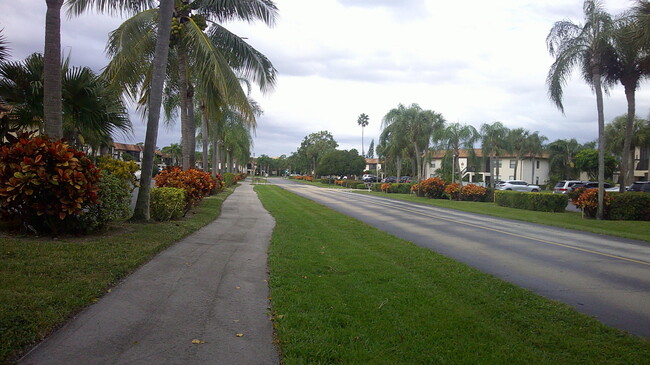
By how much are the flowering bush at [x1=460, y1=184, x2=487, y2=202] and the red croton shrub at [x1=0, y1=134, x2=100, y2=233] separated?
101 feet

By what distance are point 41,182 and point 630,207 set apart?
22.5 meters

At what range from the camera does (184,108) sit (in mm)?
16094

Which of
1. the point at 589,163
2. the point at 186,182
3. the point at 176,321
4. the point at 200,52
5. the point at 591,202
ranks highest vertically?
the point at 200,52

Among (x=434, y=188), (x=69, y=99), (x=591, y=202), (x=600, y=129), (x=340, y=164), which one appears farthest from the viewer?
(x=340, y=164)

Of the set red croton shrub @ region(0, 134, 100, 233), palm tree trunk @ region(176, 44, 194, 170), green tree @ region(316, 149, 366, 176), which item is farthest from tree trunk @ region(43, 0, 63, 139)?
green tree @ region(316, 149, 366, 176)

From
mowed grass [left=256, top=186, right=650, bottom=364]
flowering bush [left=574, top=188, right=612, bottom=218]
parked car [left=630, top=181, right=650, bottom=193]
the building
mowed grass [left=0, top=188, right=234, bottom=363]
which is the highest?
the building

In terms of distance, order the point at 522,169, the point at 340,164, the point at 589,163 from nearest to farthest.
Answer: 1. the point at 589,163
2. the point at 522,169
3. the point at 340,164

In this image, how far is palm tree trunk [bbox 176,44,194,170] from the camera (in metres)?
15.2

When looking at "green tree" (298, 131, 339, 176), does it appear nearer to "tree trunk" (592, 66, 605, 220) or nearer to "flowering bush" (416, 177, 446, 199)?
"flowering bush" (416, 177, 446, 199)

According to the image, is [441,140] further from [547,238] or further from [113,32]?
[113,32]

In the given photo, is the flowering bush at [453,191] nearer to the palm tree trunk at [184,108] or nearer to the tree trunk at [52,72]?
the palm tree trunk at [184,108]

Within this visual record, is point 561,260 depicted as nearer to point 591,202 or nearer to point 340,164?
point 591,202

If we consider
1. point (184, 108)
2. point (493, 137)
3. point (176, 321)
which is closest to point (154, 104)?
point (184, 108)

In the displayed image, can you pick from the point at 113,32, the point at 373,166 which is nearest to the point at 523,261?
the point at 113,32
